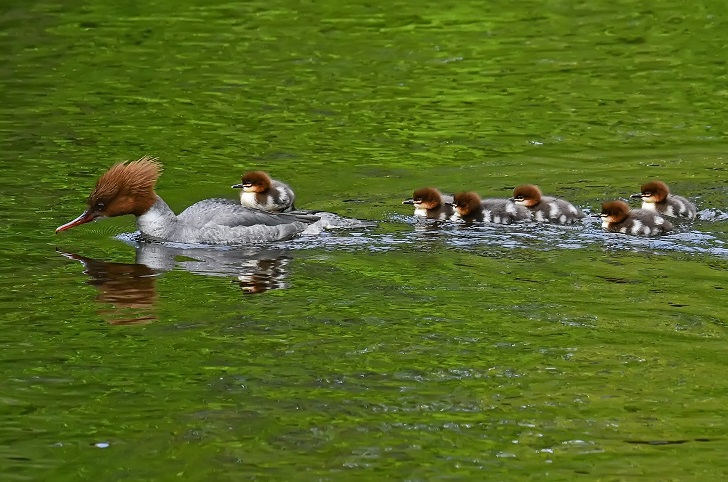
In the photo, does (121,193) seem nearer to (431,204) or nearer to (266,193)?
(266,193)

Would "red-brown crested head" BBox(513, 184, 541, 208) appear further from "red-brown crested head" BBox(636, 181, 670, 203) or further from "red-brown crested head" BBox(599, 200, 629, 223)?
"red-brown crested head" BBox(636, 181, 670, 203)

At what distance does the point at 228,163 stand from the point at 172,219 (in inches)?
92.0

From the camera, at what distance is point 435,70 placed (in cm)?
1606

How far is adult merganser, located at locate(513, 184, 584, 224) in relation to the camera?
10.3 meters

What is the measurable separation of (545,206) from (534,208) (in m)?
0.09

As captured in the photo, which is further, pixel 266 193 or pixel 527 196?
→ pixel 266 193

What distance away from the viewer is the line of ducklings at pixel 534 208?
33.0ft

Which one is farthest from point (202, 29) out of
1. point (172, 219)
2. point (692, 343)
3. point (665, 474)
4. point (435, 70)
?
point (665, 474)

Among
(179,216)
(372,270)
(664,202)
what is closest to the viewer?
Result: (372,270)

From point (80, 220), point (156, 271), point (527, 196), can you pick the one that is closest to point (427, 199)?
point (527, 196)

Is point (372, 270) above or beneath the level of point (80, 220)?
beneath

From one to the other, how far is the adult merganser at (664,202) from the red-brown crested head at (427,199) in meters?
1.53

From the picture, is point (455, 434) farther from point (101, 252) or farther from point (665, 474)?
point (101, 252)

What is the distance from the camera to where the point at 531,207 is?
34.1 ft
